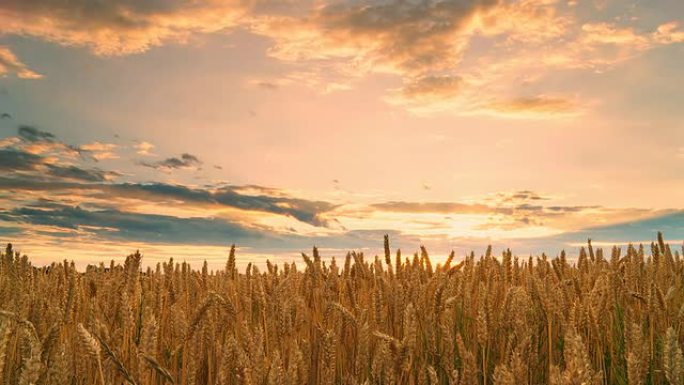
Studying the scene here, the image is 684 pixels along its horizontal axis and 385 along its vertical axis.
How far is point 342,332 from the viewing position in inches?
153

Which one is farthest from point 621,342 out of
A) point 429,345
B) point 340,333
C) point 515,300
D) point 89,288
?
point 89,288

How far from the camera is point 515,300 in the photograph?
336 centimetres

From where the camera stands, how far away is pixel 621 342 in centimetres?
418

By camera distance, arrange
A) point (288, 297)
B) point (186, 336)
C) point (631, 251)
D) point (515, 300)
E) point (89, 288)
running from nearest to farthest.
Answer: point (186, 336)
point (515, 300)
point (288, 297)
point (89, 288)
point (631, 251)

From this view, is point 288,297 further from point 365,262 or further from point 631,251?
point 631,251

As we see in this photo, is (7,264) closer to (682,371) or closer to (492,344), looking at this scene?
(492,344)

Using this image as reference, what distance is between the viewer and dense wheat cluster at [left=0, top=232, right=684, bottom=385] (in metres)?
2.46

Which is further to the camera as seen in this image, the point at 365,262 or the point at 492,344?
the point at 365,262

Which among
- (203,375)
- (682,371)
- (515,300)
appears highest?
(515,300)

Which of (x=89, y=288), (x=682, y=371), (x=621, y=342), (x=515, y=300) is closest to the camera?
(x=682, y=371)

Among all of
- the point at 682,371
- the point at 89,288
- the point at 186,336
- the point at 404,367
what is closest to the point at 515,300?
the point at 404,367

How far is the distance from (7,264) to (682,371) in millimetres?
4926

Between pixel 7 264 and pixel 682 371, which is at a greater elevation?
pixel 7 264

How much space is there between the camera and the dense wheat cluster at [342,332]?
246 cm
